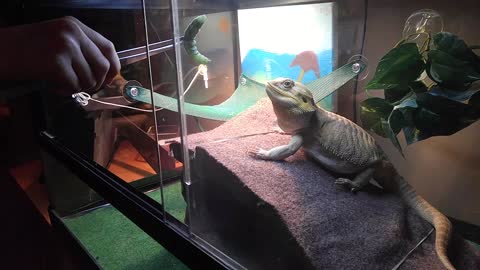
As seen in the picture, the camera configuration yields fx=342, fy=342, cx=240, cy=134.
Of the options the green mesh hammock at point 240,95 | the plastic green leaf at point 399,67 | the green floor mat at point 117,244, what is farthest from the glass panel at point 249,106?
the green floor mat at point 117,244

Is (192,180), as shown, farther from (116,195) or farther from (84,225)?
(84,225)

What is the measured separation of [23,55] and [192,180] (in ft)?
1.19

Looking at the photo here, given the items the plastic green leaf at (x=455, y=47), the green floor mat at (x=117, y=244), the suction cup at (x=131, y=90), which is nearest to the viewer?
the plastic green leaf at (x=455, y=47)

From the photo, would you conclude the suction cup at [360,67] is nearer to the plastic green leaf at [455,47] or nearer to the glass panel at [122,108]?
the plastic green leaf at [455,47]

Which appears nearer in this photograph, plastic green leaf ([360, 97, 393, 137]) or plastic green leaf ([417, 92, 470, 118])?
plastic green leaf ([417, 92, 470, 118])

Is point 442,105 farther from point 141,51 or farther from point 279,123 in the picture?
point 141,51

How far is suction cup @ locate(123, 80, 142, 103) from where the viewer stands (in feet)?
2.81

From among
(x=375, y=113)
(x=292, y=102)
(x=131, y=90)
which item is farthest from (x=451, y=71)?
(x=131, y=90)

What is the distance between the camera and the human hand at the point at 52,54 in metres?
0.55

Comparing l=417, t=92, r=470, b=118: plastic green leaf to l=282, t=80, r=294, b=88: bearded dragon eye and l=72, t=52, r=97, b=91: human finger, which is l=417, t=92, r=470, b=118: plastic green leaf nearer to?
l=282, t=80, r=294, b=88: bearded dragon eye

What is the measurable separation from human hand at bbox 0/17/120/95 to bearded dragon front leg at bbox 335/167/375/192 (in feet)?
1.64

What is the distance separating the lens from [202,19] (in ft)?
2.50

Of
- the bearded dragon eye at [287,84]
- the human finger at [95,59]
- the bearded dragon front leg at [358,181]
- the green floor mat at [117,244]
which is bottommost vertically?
the green floor mat at [117,244]

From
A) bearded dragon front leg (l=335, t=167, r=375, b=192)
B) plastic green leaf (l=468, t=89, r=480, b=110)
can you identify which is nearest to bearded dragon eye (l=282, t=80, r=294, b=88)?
bearded dragon front leg (l=335, t=167, r=375, b=192)
